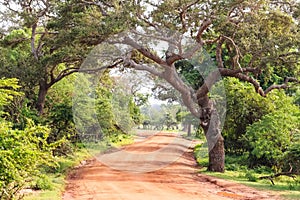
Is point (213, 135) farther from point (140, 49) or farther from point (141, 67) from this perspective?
point (140, 49)

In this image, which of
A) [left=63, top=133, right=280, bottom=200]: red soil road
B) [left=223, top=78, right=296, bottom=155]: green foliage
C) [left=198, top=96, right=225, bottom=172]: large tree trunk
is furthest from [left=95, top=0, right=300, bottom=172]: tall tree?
[left=223, top=78, right=296, bottom=155]: green foliage

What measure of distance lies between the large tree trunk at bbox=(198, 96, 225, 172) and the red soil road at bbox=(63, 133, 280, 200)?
0.92m

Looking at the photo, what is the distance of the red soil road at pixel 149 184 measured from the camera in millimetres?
9477

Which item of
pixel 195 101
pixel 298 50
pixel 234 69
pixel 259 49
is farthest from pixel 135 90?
pixel 298 50

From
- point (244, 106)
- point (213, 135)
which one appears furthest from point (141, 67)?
point (244, 106)

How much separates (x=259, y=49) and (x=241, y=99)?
5414 mm

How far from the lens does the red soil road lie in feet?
31.1

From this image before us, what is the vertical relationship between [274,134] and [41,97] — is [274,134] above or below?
below

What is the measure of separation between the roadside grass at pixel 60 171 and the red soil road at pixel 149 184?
29 cm

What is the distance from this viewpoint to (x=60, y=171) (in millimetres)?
13617

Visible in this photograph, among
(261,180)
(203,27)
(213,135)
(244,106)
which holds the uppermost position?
(203,27)

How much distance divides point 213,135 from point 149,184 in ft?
14.2

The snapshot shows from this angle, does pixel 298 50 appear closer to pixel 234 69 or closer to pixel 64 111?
pixel 234 69

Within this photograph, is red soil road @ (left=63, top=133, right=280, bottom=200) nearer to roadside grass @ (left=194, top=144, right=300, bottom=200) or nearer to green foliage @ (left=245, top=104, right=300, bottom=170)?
roadside grass @ (left=194, top=144, right=300, bottom=200)
